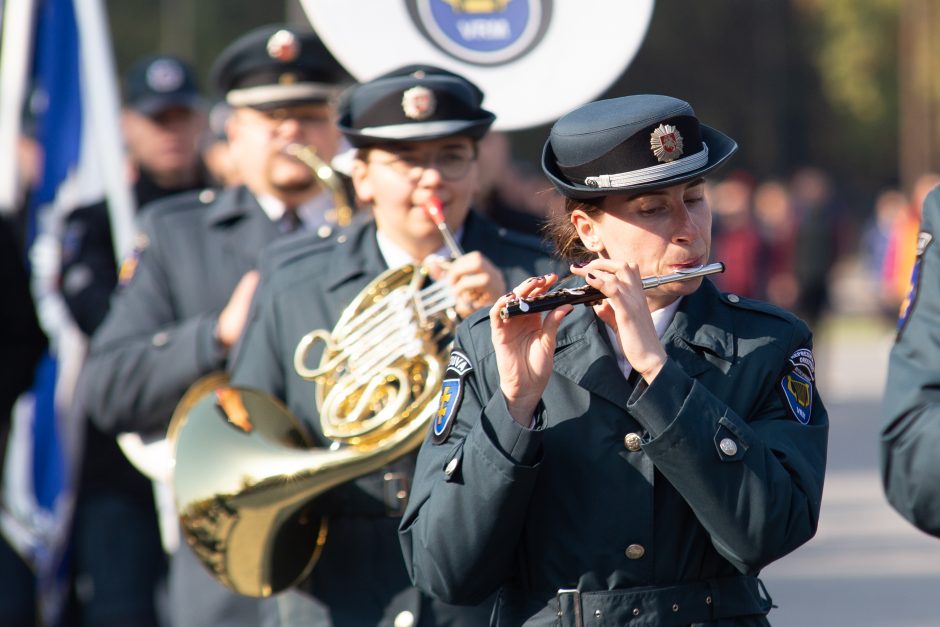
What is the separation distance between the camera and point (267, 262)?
15.8 feet

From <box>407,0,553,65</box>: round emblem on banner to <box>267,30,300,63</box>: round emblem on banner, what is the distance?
87cm

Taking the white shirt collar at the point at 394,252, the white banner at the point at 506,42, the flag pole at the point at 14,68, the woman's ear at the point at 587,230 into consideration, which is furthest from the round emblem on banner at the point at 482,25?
the flag pole at the point at 14,68

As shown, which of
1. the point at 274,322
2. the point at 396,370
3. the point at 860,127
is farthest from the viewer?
the point at 860,127

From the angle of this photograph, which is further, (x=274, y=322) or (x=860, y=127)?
(x=860, y=127)

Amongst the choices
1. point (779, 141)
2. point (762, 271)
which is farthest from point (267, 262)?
point (779, 141)

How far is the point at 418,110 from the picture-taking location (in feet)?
14.2

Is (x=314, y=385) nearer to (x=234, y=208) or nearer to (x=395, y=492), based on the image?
(x=395, y=492)

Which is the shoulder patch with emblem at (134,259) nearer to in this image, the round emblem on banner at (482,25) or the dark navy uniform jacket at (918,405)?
the round emblem on banner at (482,25)

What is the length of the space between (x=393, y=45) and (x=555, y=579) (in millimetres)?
1864

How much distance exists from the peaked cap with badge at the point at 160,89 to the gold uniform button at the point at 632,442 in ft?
14.5

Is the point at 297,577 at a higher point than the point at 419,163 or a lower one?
lower

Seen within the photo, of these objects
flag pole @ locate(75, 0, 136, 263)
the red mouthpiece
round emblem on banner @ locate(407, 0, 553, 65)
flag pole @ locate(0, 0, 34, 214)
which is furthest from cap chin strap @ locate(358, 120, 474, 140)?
flag pole @ locate(0, 0, 34, 214)

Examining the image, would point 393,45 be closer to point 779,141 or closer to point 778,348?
point 778,348

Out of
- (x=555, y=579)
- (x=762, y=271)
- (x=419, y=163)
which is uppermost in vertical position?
(x=419, y=163)
